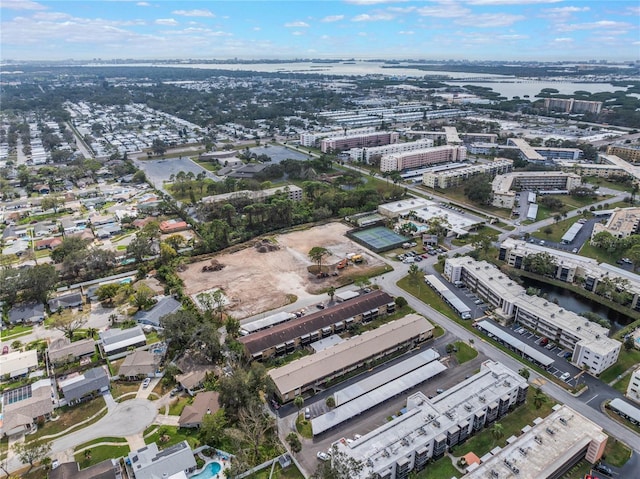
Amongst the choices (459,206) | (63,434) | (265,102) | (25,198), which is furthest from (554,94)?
(63,434)

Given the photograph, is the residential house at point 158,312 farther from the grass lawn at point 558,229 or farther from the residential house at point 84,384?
the grass lawn at point 558,229

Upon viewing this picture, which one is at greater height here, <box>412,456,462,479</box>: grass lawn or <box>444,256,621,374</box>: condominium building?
<box>444,256,621,374</box>: condominium building

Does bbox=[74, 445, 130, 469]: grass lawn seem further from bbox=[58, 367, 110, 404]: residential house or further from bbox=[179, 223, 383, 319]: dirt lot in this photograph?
bbox=[179, 223, 383, 319]: dirt lot

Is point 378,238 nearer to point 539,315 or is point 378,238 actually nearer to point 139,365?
point 539,315

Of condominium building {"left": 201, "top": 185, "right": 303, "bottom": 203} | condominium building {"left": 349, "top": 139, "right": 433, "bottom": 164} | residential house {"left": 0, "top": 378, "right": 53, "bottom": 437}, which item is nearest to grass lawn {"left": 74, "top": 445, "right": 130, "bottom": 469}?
residential house {"left": 0, "top": 378, "right": 53, "bottom": 437}

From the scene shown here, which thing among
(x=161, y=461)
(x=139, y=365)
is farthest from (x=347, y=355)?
(x=139, y=365)

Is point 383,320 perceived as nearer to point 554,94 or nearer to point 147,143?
point 147,143

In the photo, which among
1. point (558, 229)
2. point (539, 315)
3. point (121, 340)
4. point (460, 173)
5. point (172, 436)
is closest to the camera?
point (172, 436)

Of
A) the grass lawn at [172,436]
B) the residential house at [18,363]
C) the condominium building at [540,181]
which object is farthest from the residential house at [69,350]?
the condominium building at [540,181]
